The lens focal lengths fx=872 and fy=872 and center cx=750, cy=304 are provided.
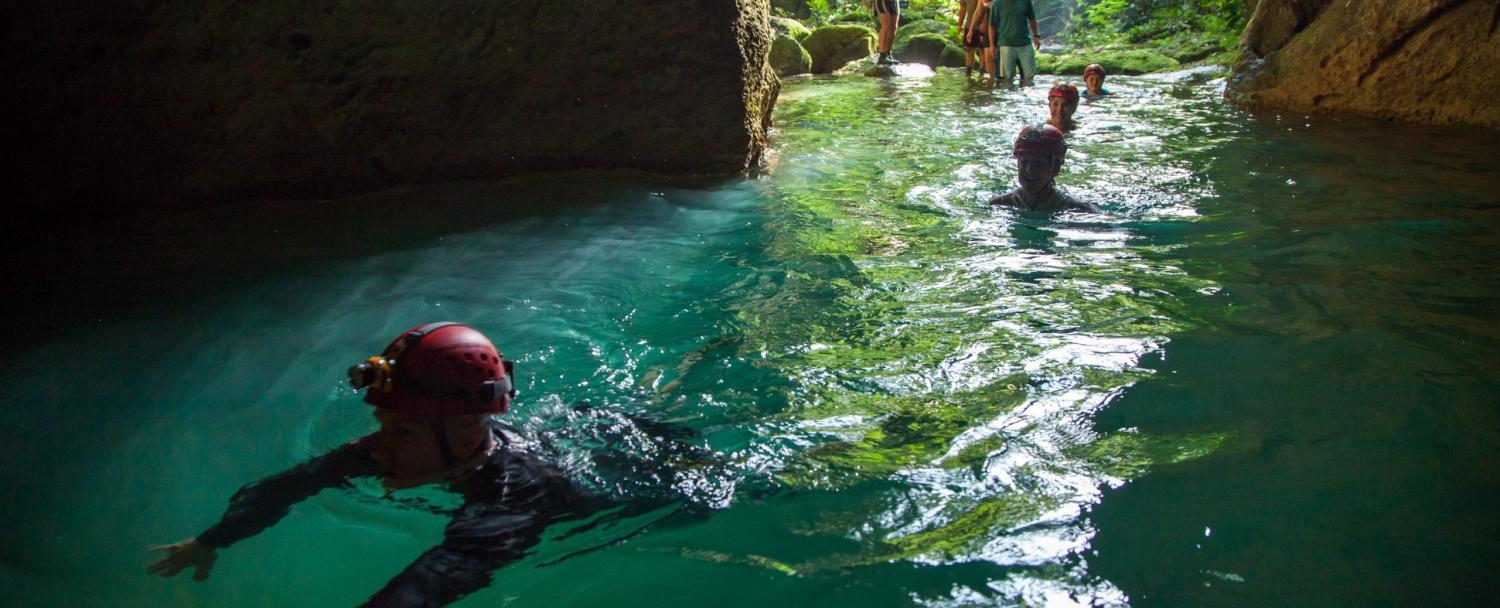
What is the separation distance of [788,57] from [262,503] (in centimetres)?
1728

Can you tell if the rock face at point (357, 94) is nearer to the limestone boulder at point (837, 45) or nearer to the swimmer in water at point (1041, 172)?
the swimmer in water at point (1041, 172)

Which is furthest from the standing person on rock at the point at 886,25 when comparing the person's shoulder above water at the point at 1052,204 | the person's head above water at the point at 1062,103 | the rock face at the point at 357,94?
the person's shoulder above water at the point at 1052,204

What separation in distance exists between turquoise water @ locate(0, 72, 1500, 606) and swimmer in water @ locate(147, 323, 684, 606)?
0.50 feet

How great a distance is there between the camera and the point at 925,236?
18.6 ft

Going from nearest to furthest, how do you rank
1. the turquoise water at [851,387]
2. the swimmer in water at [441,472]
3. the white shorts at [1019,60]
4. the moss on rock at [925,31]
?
the swimmer in water at [441,472] → the turquoise water at [851,387] → the white shorts at [1019,60] → the moss on rock at [925,31]

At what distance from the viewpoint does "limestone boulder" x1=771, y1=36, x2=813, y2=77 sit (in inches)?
730

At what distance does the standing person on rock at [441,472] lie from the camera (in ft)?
7.54

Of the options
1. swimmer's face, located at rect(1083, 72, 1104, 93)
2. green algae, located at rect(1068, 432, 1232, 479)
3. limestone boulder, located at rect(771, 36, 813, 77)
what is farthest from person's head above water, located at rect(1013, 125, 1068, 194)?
limestone boulder, located at rect(771, 36, 813, 77)

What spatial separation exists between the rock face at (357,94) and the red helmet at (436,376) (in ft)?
14.5

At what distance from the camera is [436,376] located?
2.34 metres

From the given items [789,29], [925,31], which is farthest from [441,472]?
[925,31]

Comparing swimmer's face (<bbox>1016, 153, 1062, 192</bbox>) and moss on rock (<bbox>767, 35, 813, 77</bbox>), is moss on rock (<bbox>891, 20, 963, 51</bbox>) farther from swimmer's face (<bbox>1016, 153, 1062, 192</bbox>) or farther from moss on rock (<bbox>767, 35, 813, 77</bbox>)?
swimmer's face (<bbox>1016, 153, 1062, 192</bbox>)

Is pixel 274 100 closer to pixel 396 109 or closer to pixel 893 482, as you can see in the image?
pixel 396 109

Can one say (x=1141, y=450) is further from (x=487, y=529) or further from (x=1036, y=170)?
(x=1036, y=170)
